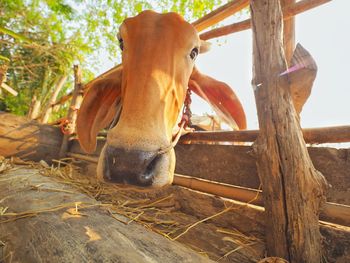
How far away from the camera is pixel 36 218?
1295mm

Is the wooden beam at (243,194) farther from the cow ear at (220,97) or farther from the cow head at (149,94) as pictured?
the cow ear at (220,97)

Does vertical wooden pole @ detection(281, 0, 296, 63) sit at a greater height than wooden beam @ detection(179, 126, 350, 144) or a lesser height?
greater

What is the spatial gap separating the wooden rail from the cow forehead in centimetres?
103

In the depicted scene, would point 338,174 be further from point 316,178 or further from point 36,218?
point 36,218

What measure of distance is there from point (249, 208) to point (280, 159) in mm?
511

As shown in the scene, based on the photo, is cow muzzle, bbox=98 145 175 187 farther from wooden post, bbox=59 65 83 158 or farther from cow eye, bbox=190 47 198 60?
wooden post, bbox=59 65 83 158

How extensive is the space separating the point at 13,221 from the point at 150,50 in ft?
4.12

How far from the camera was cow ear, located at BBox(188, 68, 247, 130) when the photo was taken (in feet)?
6.84

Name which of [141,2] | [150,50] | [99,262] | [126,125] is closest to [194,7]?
[141,2]

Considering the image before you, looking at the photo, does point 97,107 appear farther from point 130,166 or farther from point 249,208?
point 249,208

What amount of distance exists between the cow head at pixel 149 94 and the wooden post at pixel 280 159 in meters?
0.50

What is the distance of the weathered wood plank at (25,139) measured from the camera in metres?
3.87

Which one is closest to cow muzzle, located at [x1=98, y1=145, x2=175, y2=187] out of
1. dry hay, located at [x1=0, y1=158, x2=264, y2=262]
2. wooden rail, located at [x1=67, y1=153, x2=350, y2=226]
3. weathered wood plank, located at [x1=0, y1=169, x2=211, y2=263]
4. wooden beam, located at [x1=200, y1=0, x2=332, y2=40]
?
dry hay, located at [x1=0, y1=158, x2=264, y2=262]

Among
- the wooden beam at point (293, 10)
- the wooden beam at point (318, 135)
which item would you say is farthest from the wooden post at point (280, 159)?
the wooden beam at point (293, 10)
